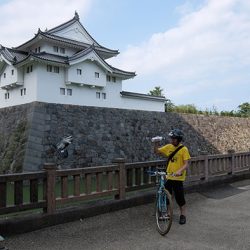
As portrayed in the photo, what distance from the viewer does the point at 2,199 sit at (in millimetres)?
5371

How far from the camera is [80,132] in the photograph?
642 inches

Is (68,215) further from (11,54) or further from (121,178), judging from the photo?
(11,54)

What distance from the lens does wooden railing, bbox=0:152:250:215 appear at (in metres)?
5.66

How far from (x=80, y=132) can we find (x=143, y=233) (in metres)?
11.0

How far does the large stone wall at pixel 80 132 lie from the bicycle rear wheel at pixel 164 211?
9343 millimetres

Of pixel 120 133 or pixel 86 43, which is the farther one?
pixel 86 43

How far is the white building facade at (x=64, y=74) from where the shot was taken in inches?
1109

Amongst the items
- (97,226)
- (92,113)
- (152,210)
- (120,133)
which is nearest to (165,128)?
(120,133)

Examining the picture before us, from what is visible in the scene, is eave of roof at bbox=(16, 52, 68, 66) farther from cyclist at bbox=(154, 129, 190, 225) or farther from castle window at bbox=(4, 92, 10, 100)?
cyclist at bbox=(154, 129, 190, 225)

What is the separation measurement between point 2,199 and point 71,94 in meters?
25.2

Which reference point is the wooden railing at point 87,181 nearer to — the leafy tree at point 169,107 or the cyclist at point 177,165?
the cyclist at point 177,165

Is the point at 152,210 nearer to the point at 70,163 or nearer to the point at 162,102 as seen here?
the point at 70,163

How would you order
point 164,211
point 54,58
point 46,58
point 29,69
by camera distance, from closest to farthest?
point 164,211 → point 46,58 → point 54,58 → point 29,69

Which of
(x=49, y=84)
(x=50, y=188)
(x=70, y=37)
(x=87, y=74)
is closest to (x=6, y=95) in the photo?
(x=49, y=84)
